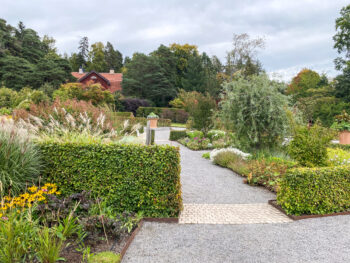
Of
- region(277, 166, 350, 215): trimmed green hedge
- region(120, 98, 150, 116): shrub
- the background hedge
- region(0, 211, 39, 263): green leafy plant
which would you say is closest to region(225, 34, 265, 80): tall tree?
the background hedge

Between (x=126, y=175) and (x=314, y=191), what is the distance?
305cm

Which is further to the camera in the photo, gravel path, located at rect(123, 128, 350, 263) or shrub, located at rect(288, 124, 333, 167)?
shrub, located at rect(288, 124, 333, 167)

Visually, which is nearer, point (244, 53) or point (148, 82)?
point (244, 53)

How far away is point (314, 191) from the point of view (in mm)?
3912

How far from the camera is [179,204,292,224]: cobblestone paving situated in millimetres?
3779

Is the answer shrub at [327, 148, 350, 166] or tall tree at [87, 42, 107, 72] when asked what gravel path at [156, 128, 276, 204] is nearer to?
shrub at [327, 148, 350, 166]

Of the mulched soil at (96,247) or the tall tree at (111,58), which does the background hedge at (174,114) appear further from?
the mulched soil at (96,247)

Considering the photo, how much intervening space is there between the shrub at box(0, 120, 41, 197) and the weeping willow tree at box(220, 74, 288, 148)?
6054 mm

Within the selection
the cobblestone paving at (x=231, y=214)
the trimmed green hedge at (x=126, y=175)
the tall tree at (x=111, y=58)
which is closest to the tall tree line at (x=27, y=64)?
the tall tree at (x=111, y=58)

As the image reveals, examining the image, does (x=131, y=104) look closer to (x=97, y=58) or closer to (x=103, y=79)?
(x=103, y=79)

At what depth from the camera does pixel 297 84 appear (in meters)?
30.8

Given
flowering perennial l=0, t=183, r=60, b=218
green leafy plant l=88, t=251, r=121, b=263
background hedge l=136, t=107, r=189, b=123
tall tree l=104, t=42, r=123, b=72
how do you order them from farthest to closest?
1. tall tree l=104, t=42, r=123, b=72
2. background hedge l=136, t=107, r=189, b=123
3. flowering perennial l=0, t=183, r=60, b=218
4. green leafy plant l=88, t=251, r=121, b=263

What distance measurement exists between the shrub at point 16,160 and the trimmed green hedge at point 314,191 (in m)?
4.05

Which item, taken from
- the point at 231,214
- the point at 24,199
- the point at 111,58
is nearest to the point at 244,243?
the point at 231,214
